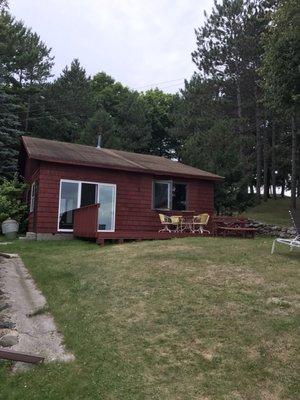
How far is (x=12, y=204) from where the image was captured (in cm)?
1902

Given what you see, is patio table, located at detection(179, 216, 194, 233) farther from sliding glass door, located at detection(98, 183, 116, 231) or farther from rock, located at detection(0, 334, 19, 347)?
rock, located at detection(0, 334, 19, 347)

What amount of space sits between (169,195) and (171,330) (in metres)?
13.1

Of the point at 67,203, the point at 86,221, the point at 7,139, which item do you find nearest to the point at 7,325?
the point at 86,221

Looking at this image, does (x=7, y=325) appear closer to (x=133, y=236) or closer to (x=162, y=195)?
(x=133, y=236)

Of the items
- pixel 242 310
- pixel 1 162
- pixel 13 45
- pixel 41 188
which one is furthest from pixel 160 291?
pixel 13 45

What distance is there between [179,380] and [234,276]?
383 cm

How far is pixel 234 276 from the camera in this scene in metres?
8.59

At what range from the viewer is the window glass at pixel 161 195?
61.8 ft

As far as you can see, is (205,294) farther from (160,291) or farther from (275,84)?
(275,84)

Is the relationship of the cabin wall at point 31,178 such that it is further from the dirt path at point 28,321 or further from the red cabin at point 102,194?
the dirt path at point 28,321

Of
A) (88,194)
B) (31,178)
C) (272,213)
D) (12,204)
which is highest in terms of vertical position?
(31,178)

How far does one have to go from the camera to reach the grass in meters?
26.2

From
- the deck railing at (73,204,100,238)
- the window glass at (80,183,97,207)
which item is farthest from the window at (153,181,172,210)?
the deck railing at (73,204,100,238)

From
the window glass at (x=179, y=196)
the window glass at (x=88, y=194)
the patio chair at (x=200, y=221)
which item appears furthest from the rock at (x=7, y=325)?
the window glass at (x=179, y=196)
